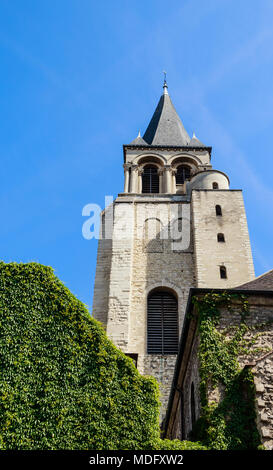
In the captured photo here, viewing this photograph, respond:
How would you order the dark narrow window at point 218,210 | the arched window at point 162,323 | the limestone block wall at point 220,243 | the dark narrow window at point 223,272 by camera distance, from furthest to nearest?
1. the dark narrow window at point 218,210
2. the dark narrow window at point 223,272
3. the limestone block wall at point 220,243
4. the arched window at point 162,323

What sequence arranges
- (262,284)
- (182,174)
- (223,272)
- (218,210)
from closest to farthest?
(262,284)
(223,272)
(218,210)
(182,174)

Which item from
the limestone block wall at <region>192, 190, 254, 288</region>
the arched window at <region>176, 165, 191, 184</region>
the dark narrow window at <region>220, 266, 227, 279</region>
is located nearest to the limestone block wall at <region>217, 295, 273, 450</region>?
the limestone block wall at <region>192, 190, 254, 288</region>

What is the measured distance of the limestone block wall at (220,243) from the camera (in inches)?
773

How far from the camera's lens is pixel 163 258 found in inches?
845

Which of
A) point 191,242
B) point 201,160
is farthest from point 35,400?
point 201,160

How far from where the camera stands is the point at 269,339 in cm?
991

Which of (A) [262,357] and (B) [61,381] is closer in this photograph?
(A) [262,357]

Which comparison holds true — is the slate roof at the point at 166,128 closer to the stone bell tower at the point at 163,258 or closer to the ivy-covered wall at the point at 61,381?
the stone bell tower at the point at 163,258

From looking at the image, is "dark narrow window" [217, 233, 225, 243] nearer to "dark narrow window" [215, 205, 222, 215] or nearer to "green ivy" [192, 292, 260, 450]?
"dark narrow window" [215, 205, 222, 215]

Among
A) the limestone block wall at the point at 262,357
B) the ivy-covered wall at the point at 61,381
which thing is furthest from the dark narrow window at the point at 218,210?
the ivy-covered wall at the point at 61,381

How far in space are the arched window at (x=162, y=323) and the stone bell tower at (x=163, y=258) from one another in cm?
4

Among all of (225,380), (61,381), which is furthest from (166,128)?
(61,381)

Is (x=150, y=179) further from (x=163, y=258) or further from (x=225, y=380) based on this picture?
(x=225, y=380)

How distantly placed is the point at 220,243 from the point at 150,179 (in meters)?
7.79
